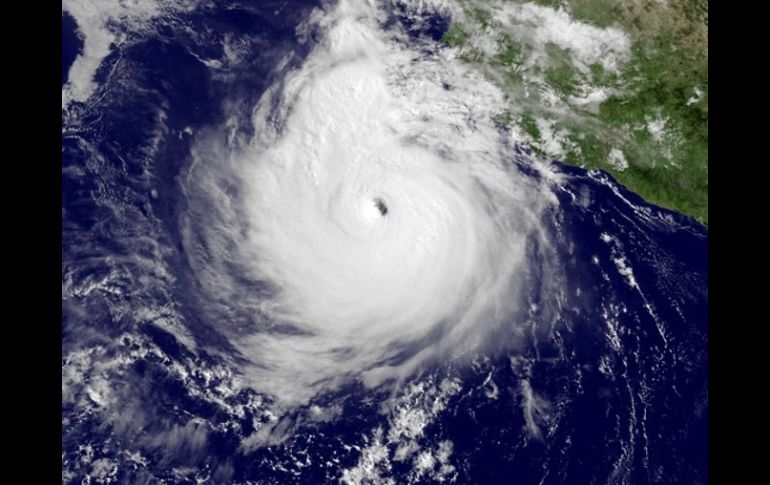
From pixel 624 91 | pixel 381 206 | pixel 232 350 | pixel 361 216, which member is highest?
pixel 624 91

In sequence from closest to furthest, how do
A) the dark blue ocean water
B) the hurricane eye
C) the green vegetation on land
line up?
the dark blue ocean water < the hurricane eye < the green vegetation on land

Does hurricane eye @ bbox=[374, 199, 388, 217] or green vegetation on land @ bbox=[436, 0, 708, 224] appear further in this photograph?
green vegetation on land @ bbox=[436, 0, 708, 224]

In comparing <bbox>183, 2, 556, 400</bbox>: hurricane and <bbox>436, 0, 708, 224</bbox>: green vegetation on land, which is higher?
<bbox>436, 0, 708, 224</bbox>: green vegetation on land

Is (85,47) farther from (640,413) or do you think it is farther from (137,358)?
(640,413)

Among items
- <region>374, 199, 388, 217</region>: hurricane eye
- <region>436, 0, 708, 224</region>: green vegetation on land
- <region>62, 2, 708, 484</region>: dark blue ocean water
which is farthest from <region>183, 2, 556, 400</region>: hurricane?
<region>436, 0, 708, 224</region>: green vegetation on land

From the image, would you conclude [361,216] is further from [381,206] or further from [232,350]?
[232,350]

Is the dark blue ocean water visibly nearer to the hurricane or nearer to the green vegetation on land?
the hurricane

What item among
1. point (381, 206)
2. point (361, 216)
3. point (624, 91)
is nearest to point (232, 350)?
point (361, 216)

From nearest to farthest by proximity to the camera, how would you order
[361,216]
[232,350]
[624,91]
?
[232,350], [361,216], [624,91]

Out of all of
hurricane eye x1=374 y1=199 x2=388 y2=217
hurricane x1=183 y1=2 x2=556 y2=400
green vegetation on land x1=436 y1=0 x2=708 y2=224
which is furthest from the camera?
green vegetation on land x1=436 y1=0 x2=708 y2=224

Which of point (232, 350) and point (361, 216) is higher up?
point (361, 216)
